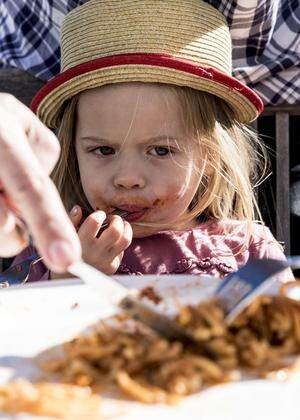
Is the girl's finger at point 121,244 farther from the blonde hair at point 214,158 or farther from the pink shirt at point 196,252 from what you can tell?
the blonde hair at point 214,158

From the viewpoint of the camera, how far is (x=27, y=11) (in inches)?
84.8

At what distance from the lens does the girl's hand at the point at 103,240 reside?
149 centimetres

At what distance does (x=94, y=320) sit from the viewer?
3.11 ft

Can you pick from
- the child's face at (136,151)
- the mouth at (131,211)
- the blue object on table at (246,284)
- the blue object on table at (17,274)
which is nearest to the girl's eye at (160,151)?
the child's face at (136,151)

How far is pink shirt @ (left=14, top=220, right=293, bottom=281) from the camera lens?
1.67 m

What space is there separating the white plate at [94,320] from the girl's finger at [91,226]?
1.23ft

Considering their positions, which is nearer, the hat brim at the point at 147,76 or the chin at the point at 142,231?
the hat brim at the point at 147,76

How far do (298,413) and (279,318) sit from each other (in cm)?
21

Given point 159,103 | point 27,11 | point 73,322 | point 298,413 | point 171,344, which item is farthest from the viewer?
point 27,11

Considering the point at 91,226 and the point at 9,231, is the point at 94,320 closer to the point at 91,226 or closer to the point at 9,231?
the point at 9,231

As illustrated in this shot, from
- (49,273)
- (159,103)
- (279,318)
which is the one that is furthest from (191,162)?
(279,318)

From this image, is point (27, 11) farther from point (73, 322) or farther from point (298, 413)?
point (298, 413)

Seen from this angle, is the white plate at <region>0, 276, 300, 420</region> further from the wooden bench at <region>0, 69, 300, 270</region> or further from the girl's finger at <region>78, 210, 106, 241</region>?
the wooden bench at <region>0, 69, 300, 270</region>

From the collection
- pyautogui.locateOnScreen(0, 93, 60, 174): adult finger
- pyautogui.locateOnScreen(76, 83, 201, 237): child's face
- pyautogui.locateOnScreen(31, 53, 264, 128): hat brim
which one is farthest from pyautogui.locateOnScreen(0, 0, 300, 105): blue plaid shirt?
pyautogui.locateOnScreen(0, 93, 60, 174): adult finger
